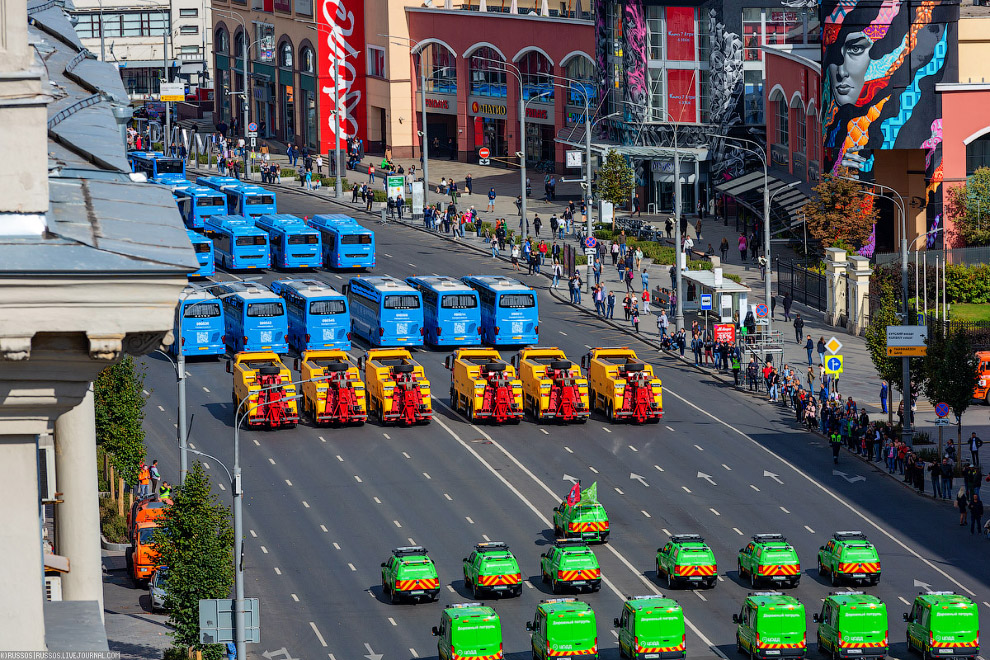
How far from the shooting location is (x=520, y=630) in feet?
146

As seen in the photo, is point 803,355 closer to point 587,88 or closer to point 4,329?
point 587,88

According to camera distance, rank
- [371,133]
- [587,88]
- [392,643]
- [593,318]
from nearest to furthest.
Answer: [392,643] → [593,318] → [587,88] → [371,133]

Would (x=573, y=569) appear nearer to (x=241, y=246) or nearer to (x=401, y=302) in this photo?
(x=401, y=302)

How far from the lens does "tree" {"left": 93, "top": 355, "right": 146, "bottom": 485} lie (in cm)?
5550

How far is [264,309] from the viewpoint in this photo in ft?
242

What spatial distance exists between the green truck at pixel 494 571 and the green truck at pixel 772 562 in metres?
6.41

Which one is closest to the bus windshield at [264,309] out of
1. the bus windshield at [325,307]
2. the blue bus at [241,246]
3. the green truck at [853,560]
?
the bus windshield at [325,307]

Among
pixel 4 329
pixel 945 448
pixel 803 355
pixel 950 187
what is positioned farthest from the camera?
pixel 950 187

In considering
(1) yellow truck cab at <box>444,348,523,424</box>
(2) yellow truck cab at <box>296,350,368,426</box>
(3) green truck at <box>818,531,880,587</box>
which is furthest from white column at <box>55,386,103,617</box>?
(1) yellow truck cab at <box>444,348,523,424</box>

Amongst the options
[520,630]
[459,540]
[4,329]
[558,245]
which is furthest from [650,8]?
[4,329]

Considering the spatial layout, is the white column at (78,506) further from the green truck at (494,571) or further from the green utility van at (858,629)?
the green truck at (494,571)

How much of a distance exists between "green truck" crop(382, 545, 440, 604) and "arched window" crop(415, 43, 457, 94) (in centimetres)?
9524

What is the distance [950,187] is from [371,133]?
63614mm

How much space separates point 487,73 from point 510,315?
6402 cm
